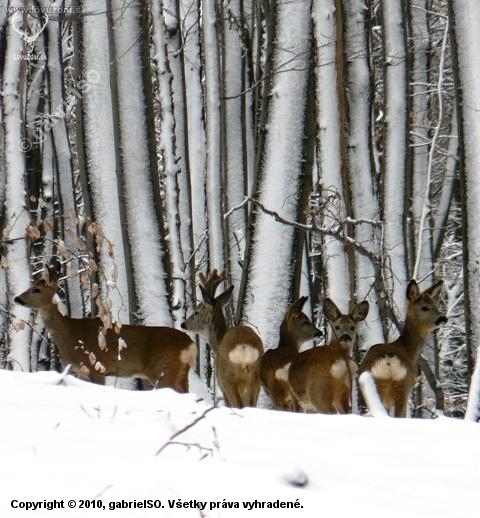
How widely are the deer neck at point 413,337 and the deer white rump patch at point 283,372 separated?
112cm

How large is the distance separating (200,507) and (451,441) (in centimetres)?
180

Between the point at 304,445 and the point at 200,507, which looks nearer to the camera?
the point at 200,507

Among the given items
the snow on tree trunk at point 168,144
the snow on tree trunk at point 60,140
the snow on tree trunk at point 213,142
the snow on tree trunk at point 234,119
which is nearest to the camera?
the snow on tree trunk at point 168,144

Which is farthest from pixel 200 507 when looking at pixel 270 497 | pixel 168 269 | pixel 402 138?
pixel 402 138

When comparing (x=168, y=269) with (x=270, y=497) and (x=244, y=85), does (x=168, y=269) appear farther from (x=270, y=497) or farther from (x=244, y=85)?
(x=270, y=497)

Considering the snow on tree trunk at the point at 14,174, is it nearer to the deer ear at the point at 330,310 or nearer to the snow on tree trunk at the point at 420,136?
the deer ear at the point at 330,310

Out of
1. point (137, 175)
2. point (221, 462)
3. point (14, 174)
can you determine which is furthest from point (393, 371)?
point (221, 462)

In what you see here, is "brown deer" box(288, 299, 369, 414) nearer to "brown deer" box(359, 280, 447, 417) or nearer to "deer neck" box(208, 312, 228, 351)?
"brown deer" box(359, 280, 447, 417)

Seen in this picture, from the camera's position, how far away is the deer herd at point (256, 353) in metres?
9.39

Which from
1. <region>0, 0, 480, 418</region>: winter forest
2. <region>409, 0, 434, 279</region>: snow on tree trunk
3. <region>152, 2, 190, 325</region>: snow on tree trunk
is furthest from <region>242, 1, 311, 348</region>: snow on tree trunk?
<region>409, 0, 434, 279</region>: snow on tree trunk

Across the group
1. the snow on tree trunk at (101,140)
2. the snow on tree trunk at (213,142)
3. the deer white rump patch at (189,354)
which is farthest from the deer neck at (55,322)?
the snow on tree trunk at (213,142)

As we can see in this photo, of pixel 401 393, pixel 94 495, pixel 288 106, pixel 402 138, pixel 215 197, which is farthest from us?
pixel 215 197

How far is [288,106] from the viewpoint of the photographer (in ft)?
35.1

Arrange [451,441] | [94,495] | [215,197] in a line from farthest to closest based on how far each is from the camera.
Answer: [215,197]
[451,441]
[94,495]
